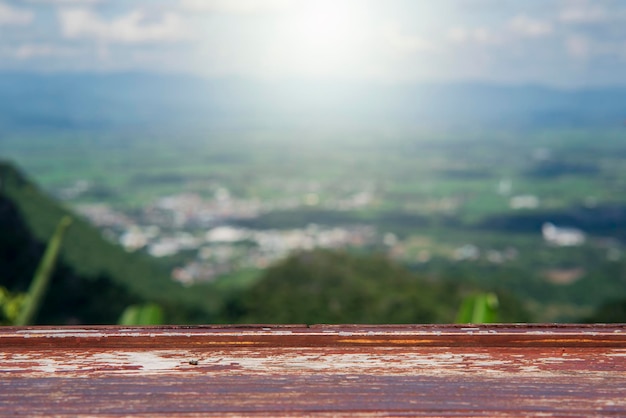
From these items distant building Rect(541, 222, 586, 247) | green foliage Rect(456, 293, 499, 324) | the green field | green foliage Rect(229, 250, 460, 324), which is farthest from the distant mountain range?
green foliage Rect(456, 293, 499, 324)

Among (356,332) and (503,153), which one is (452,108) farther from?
(356,332)

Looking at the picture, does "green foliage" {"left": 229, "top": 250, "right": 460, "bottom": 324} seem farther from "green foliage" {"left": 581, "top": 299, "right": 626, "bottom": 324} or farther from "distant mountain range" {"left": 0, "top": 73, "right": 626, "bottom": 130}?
"distant mountain range" {"left": 0, "top": 73, "right": 626, "bottom": 130}

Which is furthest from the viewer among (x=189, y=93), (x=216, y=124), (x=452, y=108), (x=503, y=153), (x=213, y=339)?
(x=189, y=93)

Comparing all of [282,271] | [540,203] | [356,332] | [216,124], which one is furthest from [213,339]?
[216,124]

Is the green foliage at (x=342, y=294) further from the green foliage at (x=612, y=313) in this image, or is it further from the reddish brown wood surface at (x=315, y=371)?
the reddish brown wood surface at (x=315, y=371)

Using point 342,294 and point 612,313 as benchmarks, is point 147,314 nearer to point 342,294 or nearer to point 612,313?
point 612,313

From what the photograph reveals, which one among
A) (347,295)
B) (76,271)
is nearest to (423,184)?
(347,295)
